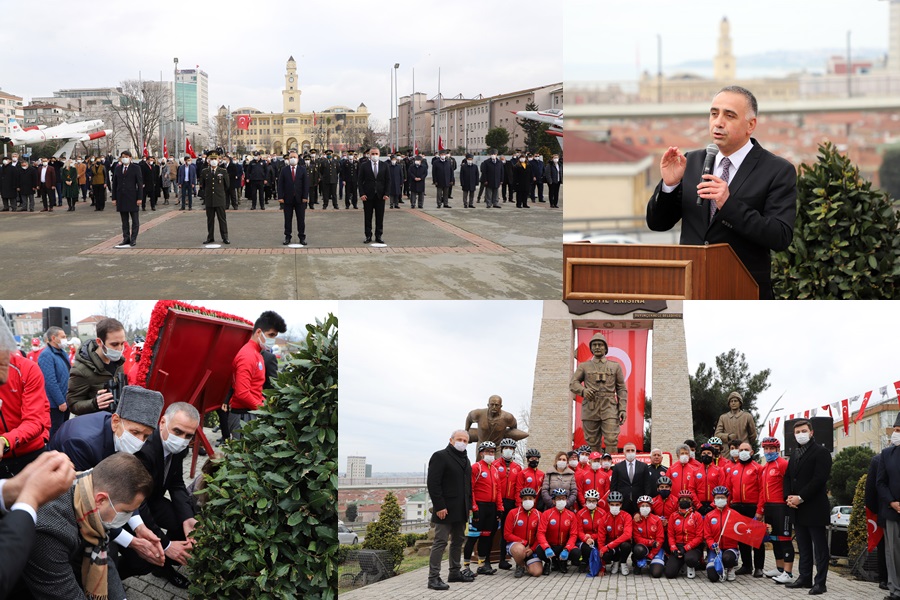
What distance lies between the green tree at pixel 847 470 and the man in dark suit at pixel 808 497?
62 mm

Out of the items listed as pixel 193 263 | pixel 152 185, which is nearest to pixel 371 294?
pixel 193 263

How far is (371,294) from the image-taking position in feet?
28.5

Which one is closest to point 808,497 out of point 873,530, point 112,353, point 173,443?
point 873,530

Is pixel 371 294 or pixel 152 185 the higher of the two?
pixel 152 185

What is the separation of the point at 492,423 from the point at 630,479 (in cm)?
111

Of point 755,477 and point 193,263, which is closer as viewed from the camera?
point 755,477

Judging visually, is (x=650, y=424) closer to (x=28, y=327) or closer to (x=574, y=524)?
(x=574, y=524)

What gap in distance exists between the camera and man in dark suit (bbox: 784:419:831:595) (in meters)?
4.72

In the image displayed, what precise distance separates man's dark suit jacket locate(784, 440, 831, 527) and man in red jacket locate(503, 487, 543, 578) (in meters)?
1.53

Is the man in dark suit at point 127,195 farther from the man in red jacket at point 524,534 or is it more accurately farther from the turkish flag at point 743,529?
the turkish flag at point 743,529

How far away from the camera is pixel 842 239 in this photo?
6.28 m

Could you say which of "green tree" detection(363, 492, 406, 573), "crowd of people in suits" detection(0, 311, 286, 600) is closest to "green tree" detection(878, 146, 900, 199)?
"green tree" detection(363, 492, 406, 573)

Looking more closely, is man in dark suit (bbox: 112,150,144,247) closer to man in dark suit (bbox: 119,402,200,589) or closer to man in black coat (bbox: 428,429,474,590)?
man in dark suit (bbox: 119,402,200,589)

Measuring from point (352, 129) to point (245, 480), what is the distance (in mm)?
59942
